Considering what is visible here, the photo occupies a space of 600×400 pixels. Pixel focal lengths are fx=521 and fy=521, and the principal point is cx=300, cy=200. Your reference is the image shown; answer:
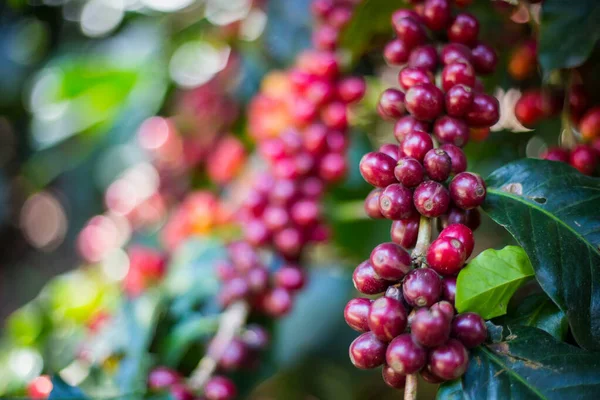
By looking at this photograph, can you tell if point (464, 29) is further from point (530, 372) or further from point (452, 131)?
point (530, 372)

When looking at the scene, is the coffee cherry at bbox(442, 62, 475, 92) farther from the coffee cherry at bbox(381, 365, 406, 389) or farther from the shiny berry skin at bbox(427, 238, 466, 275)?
Result: the coffee cherry at bbox(381, 365, 406, 389)

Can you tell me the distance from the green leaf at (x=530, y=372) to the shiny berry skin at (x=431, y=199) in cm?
12

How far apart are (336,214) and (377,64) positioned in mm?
291

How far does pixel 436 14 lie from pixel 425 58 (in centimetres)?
5

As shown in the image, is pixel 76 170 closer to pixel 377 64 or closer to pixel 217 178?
pixel 217 178

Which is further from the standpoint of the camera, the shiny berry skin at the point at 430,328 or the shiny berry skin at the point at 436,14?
the shiny berry skin at the point at 436,14

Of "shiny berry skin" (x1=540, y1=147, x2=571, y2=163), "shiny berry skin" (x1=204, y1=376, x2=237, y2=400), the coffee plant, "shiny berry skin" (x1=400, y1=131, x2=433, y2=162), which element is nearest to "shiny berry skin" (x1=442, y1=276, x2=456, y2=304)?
the coffee plant

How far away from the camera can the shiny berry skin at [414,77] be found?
0.52 m

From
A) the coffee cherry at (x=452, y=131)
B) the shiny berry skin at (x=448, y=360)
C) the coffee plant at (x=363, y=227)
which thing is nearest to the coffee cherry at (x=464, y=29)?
the coffee plant at (x=363, y=227)

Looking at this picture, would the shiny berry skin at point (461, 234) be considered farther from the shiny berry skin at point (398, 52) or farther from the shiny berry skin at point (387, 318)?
the shiny berry skin at point (398, 52)

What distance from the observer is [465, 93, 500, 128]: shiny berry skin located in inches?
19.7

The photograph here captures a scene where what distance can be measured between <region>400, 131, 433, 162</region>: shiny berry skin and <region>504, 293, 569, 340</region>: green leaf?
0.16m

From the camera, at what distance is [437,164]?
445 mm

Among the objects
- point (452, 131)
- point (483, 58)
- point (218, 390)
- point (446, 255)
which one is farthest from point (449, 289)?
point (218, 390)
